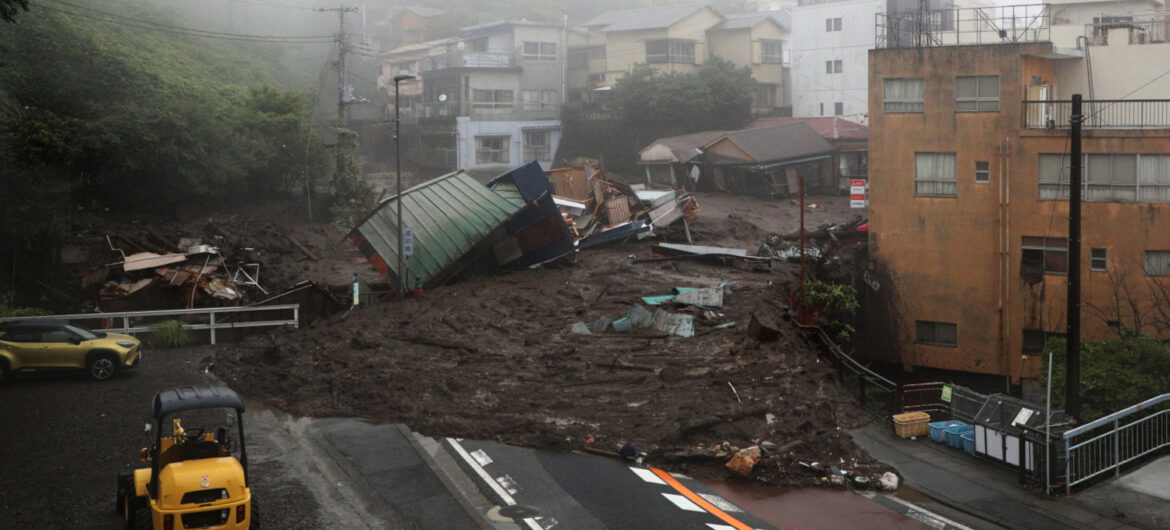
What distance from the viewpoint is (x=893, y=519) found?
13469 mm

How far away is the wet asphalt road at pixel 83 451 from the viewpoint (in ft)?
Answer: 42.5

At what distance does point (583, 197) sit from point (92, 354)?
2280 cm

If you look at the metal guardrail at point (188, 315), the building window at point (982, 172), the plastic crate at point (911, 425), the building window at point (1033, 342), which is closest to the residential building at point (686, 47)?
the building window at point (982, 172)

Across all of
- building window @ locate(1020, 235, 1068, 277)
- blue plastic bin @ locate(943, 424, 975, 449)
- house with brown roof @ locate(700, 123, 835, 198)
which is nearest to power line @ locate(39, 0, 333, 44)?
house with brown roof @ locate(700, 123, 835, 198)

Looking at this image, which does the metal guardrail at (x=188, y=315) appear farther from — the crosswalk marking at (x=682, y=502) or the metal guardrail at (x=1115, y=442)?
the metal guardrail at (x=1115, y=442)

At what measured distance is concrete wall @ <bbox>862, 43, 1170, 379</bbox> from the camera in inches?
1033

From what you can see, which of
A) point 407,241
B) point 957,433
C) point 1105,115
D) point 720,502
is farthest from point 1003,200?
point 720,502

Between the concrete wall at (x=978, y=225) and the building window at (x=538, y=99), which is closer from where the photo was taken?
the concrete wall at (x=978, y=225)

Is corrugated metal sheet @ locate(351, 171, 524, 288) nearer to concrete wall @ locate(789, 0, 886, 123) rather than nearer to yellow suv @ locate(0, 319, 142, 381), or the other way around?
yellow suv @ locate(0, 319, 142, 381)

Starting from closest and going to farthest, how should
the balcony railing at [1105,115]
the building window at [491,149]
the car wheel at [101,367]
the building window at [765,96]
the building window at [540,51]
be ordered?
the car wheel at [101,367] → the balcony railing at [1105,115] → the building window at [491,149] → the building window at [540,51] → the building window at [765,96]

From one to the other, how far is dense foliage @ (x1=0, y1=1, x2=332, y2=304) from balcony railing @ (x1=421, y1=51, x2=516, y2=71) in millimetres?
13578

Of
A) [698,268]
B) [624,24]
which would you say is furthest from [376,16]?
[698,268]

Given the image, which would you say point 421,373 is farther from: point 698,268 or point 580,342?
point 698,268

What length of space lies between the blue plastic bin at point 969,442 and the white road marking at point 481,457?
8.53 metres
